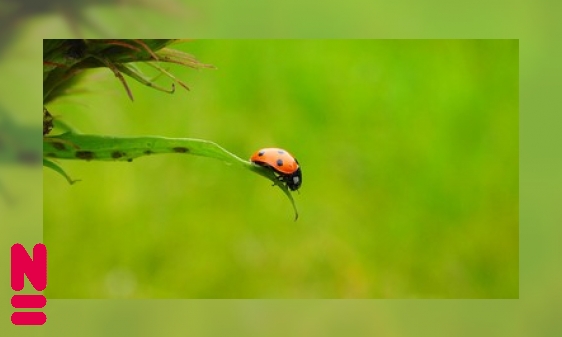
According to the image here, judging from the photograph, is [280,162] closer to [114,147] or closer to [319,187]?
[319,187]

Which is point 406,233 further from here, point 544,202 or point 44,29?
point 44,29

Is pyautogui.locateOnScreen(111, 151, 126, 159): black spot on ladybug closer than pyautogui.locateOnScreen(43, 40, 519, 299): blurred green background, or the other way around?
pyautogui.locateOnScreen(111, 151, 126, 159): black spot on ladybug

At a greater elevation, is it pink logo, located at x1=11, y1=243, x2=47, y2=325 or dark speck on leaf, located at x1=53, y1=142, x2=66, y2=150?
dark speck on leaf, located at x1=53, y1=142, x2=66, y2=150

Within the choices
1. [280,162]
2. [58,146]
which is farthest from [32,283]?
[280,162]

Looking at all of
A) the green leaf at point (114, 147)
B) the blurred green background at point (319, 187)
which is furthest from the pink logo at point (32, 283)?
the green leaf at point (114, 147)

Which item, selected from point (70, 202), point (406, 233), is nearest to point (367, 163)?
point (406, 233)

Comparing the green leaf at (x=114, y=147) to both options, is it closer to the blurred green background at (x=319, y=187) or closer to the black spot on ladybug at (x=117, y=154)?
the black spot on ladybug at (x=117, y=154)

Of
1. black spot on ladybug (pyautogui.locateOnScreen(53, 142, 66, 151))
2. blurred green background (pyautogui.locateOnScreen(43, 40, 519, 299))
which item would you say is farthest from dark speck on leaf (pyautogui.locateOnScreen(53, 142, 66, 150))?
blurred green background (pyautogui.locateOnScreen(43, 40, 519, 299))

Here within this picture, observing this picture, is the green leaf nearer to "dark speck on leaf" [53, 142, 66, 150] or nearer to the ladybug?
"dark speck on leaf" [53, 142, 66, 150]
